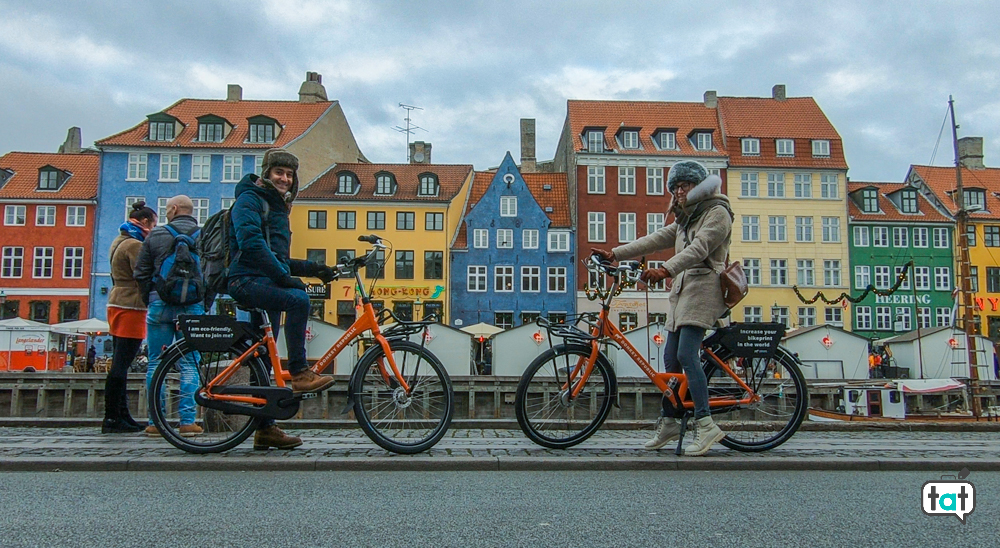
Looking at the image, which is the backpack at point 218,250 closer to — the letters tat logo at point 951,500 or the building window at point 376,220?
the letters tat logo at point 951,500

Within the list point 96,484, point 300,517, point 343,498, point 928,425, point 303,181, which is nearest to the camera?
point 300,517

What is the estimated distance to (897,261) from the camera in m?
52.3

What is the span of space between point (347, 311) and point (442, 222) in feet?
25.1

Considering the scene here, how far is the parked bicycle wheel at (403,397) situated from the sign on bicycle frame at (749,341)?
82.1 inches

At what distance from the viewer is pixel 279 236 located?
19.8 ft

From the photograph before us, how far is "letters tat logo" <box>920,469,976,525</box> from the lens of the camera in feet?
12.7

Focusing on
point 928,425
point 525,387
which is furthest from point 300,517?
point 928,425

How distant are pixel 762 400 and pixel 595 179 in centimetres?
4628

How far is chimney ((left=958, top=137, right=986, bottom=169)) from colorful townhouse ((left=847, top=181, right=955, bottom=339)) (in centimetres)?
960

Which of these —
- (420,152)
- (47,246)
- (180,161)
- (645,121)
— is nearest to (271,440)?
(180,161)

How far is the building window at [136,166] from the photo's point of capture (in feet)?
167

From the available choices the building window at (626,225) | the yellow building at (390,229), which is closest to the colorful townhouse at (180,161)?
the yellow building at (390,229)

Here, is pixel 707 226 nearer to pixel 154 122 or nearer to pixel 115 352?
pixel 115 352

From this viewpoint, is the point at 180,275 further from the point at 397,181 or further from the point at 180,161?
the point at 180,161
